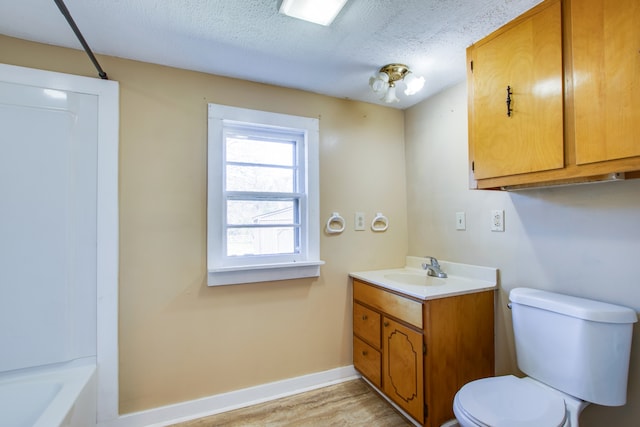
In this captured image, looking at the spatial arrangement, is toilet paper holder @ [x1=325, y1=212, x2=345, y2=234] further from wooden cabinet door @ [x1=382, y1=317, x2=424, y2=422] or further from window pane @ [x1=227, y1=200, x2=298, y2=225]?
wooden cabinet door @ [x1=382, y1=317, x2=424, y2=422]

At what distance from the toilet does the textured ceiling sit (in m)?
1.40

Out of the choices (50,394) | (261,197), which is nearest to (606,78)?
(261,197)

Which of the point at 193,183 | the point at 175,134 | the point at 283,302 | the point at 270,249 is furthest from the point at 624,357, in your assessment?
the point at 175,134

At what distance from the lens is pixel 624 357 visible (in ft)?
3.98

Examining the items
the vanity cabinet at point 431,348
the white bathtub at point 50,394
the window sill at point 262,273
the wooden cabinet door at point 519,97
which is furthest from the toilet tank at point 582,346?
the white bathtub at point 50,394

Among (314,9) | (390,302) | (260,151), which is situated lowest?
(390,302)

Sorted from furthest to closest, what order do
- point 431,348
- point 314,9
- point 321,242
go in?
point 321,242
point 431,348
point 314,9

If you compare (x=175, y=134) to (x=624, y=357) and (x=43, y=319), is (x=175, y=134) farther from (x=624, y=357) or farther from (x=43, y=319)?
(x=624, y=357)

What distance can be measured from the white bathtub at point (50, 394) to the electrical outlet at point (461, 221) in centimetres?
235

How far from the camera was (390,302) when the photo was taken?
6.25 feet

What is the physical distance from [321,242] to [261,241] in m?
0.45

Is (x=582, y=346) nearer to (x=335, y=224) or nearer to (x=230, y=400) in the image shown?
(x=335, y=224)

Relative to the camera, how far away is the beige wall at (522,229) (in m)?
1.32

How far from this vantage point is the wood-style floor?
1.82 metres
